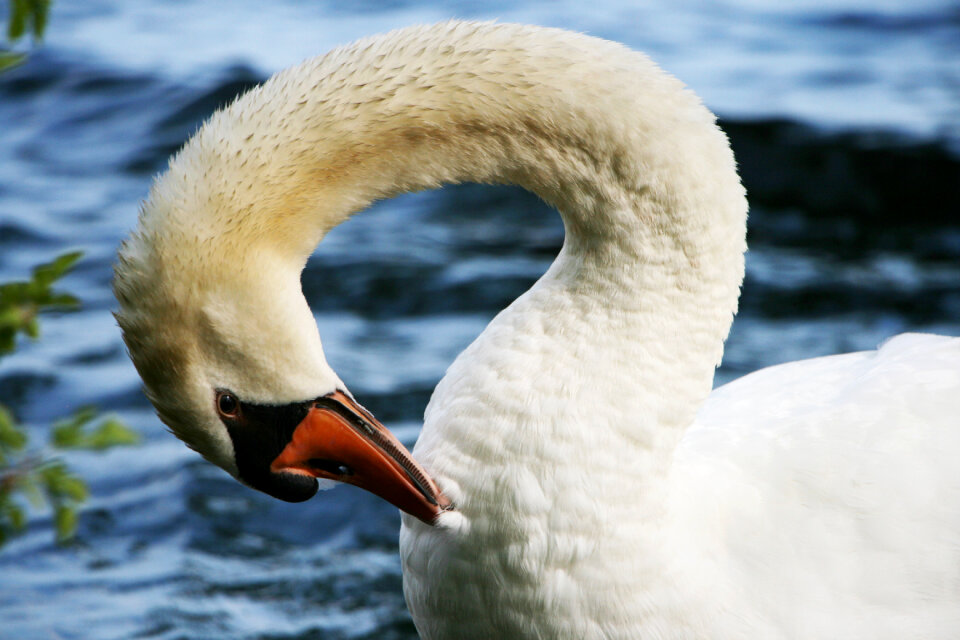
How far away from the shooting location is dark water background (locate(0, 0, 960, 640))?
475cm

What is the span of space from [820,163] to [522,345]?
5697mm

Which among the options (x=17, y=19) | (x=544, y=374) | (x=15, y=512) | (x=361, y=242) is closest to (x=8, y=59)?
(x=17, y=19)

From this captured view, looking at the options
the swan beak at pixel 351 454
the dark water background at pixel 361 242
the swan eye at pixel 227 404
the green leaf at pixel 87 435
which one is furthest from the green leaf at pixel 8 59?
the dark water background at pixel 361 242

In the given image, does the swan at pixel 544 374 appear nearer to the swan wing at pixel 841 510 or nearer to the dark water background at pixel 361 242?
the swan wing at pixel 841 510

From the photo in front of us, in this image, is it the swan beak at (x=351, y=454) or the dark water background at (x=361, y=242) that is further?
the dark water background at (x=361, y=242)

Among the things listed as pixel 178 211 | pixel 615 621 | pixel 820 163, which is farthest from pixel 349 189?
pixel 820 163

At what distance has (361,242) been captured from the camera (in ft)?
24.4

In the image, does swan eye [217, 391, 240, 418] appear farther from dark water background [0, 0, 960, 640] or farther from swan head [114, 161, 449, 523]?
dark water background [0, 0, 960, 640]

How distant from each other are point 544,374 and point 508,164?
0.46m

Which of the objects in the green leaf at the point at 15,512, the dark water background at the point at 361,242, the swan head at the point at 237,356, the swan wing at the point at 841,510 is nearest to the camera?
the green leaf at the point at 15,512

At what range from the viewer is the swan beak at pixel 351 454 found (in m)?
2.45

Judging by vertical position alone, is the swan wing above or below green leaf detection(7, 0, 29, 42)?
below

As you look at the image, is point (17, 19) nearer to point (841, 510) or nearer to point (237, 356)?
point (237, 356)

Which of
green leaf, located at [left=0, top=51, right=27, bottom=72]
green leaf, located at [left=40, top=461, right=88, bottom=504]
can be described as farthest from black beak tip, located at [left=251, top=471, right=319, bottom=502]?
green leaf, located at [left=0, top=51, right=27, bottom=72]
